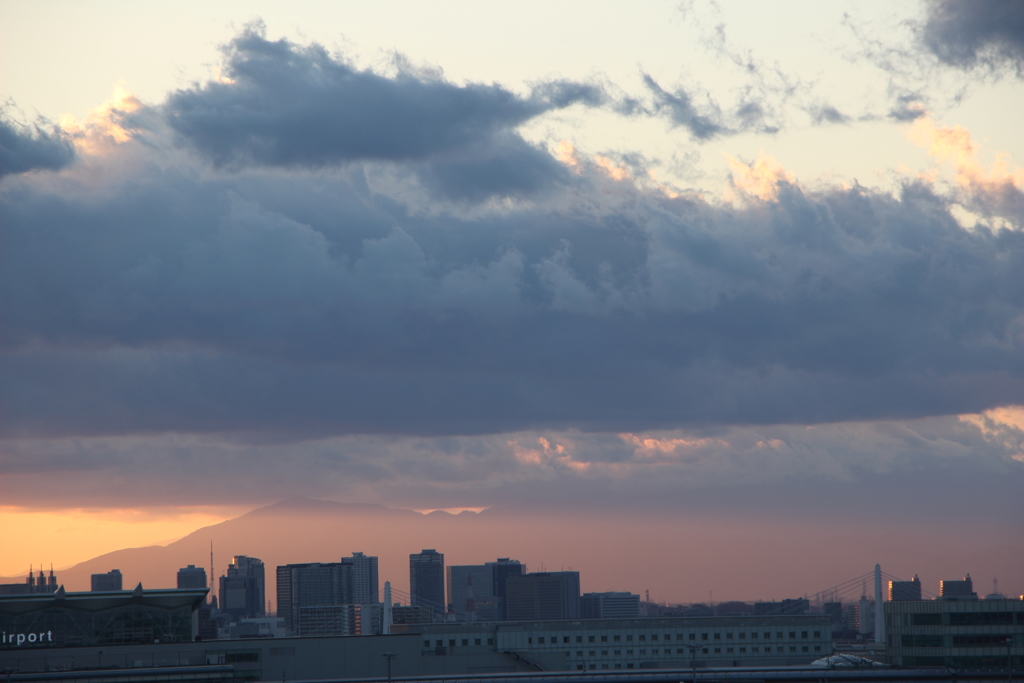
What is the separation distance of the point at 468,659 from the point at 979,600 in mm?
79791

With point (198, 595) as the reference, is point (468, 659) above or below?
below

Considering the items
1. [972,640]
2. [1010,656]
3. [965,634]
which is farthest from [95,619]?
[1010,656]

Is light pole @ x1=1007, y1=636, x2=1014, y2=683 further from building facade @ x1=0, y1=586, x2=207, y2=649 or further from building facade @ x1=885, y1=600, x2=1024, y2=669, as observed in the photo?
building facade @ x1=0, y1=586, x2=207, y2=649

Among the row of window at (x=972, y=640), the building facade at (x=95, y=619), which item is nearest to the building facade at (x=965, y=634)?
the row of window at (x=972, y=640)

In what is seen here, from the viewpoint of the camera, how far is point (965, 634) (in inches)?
6585

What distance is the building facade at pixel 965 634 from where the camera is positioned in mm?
165875

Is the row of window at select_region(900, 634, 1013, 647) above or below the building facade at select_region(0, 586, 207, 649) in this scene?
below

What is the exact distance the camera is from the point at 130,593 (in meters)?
161

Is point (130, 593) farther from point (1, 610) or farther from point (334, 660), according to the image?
point (334, 660)

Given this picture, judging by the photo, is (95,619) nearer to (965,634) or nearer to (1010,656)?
(965,634)

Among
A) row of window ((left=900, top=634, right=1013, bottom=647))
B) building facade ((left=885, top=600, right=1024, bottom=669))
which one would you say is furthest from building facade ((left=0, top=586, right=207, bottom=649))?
row of window ((left=900, top=634, right=1013, bottom=647))

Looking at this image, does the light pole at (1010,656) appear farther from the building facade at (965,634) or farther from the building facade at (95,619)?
the building facade at (95,619)

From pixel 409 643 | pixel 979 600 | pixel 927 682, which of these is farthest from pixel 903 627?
pixel 409 643

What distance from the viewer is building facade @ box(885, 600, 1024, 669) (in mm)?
165875
